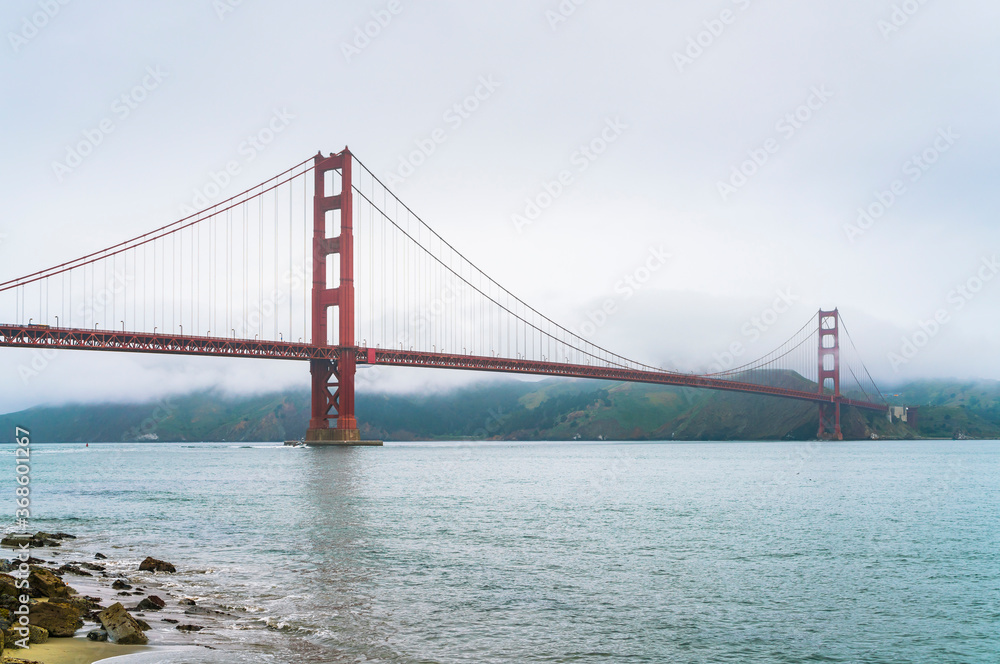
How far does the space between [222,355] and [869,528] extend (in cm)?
5551

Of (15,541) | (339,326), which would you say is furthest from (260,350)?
(15,541)

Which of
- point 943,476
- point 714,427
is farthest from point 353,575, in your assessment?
point 714,427

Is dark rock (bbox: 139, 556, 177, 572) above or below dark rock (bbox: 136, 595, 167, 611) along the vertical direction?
below

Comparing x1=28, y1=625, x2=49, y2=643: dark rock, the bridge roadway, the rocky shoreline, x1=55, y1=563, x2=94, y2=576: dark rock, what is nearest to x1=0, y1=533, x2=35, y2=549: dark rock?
the rocky shoreline

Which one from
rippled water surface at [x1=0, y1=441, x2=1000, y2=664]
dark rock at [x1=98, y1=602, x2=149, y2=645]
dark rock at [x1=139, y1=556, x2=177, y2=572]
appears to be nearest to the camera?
dark rock at [x1=98, y1=602, x2=149, y2=645]

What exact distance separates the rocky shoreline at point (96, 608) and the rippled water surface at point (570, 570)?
0.53 metres

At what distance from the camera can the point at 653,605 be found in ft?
48.3

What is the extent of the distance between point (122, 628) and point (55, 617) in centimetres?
94

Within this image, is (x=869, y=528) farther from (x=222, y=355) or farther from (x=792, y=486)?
(x=222, y=355)

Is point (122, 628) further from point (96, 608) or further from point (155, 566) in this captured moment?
point (155, 566)

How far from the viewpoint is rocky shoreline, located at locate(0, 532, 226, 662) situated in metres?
10.9

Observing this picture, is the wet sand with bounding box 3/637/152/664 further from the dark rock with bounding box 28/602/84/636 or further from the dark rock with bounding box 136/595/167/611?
the dark rock with bounding box 136/595/167/611

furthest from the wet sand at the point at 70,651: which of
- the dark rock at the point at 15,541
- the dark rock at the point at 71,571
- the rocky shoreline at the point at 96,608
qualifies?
the dark rock at the point at 15,541

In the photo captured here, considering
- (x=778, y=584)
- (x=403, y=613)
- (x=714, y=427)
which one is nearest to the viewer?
(x=403, y=613)
